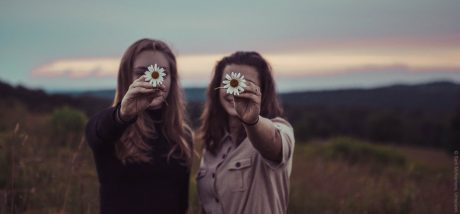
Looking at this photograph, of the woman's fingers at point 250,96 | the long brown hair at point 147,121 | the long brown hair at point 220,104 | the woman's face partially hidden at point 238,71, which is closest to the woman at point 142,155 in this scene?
the long brown hair at point 147,121

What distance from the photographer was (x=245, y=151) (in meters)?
2.76

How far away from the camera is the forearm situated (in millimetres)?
2398

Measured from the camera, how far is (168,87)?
300 centimetres

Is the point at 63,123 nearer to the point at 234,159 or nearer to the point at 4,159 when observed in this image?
the point at 4,159

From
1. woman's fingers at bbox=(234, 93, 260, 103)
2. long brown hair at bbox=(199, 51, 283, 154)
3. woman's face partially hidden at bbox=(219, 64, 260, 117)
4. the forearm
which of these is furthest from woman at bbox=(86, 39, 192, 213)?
woman's fingers at bbox=(234, 93, 260, 103)

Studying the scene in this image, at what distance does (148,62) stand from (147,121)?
346mm

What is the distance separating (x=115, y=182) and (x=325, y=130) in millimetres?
25616

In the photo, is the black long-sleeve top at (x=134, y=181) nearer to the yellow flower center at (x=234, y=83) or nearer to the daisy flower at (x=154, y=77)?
the daisy flower at (x=154, y=77)

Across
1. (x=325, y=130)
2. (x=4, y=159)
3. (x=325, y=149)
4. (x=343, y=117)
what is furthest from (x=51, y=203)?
(x=343, y=117)

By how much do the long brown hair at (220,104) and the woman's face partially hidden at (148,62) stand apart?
0.93ft

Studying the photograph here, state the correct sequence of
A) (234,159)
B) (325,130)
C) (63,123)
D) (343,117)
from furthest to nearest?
(343,117) < (325,130) < (63,123) < (234,159)

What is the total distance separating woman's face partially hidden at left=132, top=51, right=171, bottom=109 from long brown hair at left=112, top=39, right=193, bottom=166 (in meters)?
0.03

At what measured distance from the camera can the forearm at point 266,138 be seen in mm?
2398

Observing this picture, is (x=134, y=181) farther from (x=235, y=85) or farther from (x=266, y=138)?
(x=235, y=85)
